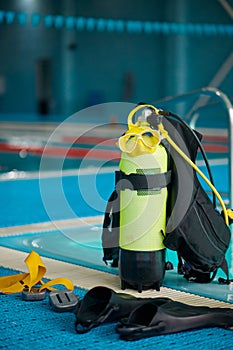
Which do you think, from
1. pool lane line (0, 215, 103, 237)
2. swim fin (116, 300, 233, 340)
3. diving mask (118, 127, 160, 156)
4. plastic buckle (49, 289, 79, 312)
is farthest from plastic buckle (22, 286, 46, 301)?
pool lane line (0, 215, 103, 237)

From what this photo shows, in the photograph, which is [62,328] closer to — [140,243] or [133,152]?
[140,243]

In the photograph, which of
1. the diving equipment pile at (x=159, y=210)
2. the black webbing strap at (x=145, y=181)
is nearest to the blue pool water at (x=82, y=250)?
the diving equipment pile at (x=159, y=210)

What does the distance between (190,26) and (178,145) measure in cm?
1765

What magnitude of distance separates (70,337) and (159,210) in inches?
38.1

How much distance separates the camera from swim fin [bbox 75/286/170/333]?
3303 mm

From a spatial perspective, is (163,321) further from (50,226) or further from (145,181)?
(50,226)

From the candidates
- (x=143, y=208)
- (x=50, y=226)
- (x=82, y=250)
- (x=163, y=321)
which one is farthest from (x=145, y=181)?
(x=50, y=226)

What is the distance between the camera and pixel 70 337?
3213 mm

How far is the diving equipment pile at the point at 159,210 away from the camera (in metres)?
3.89

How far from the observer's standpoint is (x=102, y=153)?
35.7 feet

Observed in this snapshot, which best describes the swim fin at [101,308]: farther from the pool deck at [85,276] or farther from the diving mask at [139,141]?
the diving mask at [139,141]

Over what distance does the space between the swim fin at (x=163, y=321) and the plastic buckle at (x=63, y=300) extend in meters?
0.39

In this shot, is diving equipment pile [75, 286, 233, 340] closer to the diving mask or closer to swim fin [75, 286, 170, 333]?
swim fin [75, 286, 170, 333]

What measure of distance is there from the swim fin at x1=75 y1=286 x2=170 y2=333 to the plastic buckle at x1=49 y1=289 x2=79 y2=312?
118 millimetres
